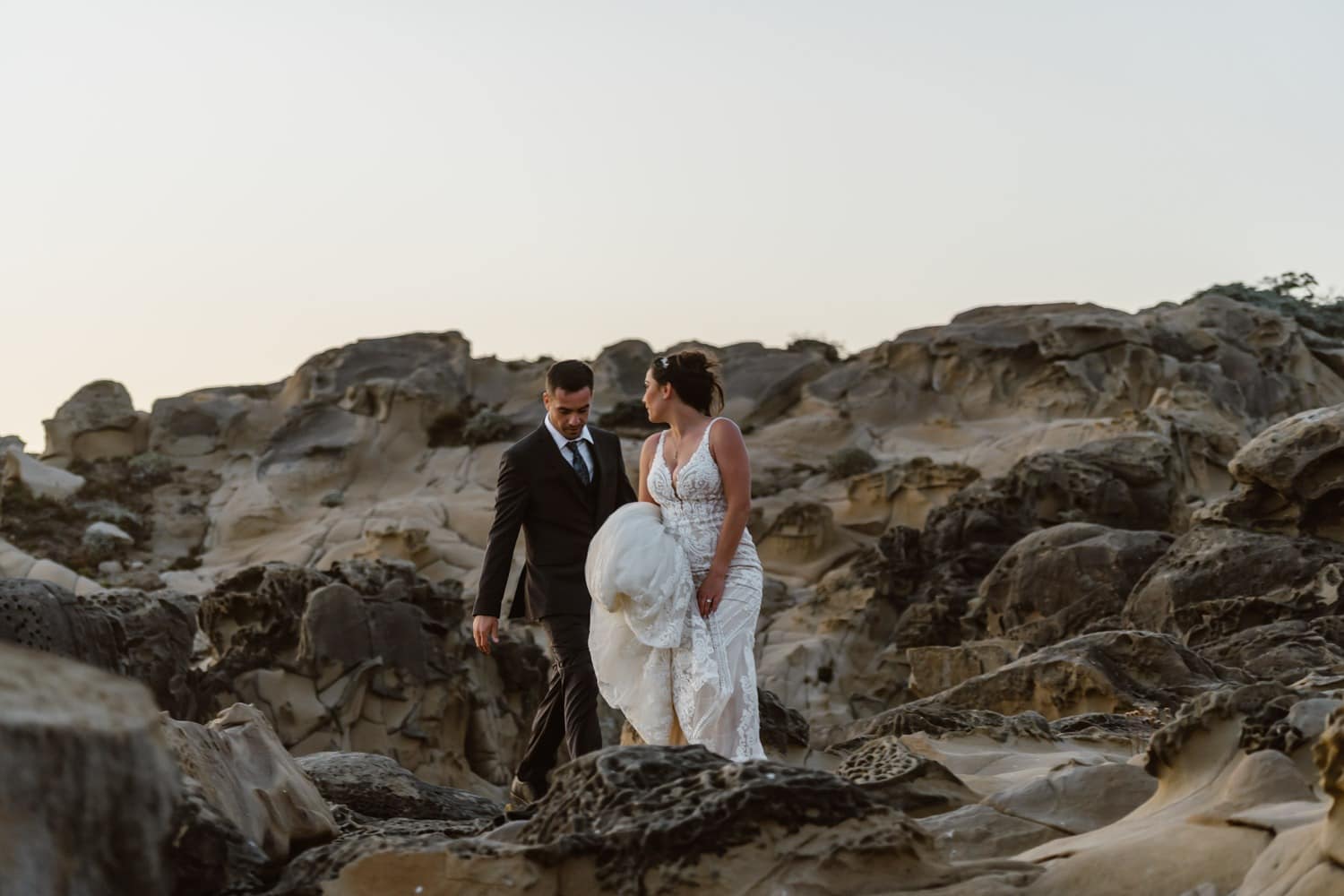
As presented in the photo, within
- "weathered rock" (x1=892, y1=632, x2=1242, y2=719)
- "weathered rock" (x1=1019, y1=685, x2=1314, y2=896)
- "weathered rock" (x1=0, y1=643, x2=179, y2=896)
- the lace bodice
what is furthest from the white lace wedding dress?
"weathered rock" (x1=0, y1=643, x2=179, y2=896)

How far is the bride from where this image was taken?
546 cm

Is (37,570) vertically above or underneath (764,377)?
underneath

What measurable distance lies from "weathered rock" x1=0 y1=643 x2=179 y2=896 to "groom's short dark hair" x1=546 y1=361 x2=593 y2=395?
12.4 ft

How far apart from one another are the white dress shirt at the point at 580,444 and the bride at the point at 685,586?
44 centimetres

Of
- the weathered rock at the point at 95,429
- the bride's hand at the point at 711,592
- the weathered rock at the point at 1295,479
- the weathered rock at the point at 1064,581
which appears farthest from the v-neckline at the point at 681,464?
the weathered rock at the point at 95,429

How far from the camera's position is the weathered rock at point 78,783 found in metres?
2.11

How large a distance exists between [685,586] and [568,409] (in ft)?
2.72

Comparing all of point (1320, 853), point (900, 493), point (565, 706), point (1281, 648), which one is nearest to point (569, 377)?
point (565, 706)

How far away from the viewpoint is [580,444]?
240 inches

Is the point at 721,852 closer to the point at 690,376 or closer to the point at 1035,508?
the point at 690,376

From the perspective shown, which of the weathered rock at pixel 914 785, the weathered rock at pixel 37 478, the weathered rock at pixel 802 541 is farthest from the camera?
the weathered rock at pixel 37 478

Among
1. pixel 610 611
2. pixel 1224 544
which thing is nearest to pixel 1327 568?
pixel 1224 544

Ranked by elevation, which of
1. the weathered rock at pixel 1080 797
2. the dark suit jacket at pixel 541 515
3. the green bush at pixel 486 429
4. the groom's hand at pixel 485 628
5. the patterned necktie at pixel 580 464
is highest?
the green bush at pixel 486 429

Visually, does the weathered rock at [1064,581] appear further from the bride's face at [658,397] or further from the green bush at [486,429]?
the green bush at [486,429]
